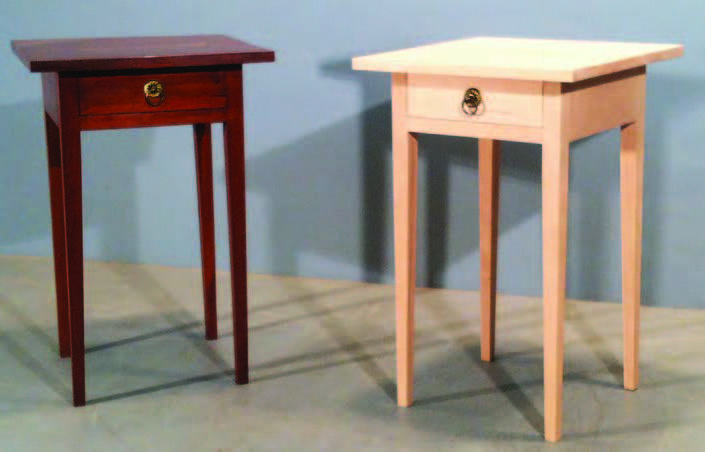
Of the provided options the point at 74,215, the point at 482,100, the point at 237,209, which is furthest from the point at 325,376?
the point at 482,100

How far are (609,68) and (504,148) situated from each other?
3.00ft

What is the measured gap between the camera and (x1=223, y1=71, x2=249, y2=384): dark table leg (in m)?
2.15

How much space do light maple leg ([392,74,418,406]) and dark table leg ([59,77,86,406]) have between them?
0.62 meters

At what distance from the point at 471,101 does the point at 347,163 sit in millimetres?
1072

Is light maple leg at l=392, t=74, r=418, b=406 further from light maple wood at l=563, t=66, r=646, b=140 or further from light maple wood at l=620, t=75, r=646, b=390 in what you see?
light maple wood at l=620, t=75, r=646, b=390

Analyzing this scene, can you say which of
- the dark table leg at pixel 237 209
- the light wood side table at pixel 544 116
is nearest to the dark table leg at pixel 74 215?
the dark table leg at pixel 237 209

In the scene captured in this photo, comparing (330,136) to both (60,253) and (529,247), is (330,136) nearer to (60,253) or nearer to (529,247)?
(529,247)

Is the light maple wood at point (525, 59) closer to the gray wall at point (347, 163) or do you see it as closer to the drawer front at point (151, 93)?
the drawer front at point (151, 93)

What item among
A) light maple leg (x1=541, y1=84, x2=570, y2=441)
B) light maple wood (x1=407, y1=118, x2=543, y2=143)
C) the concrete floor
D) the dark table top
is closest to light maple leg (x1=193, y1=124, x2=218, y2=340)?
the concrete floor

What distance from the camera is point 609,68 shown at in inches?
74.4

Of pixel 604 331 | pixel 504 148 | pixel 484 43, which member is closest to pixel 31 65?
pixel 484 43

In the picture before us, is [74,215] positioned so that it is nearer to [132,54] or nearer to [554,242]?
[132,54]

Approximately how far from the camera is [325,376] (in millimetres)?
2355

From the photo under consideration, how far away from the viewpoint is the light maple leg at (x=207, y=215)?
2.49 metres
